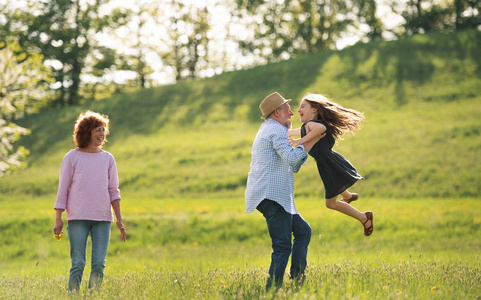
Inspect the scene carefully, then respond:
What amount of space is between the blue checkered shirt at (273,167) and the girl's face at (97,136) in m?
1.72

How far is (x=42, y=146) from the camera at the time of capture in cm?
3703

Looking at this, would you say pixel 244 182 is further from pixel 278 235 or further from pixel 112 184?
pixel 278 235

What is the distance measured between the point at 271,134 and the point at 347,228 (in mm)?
9438

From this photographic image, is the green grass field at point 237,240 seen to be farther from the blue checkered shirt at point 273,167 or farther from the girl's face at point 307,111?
the girl's face at point 307,111

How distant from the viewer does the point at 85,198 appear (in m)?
6.00

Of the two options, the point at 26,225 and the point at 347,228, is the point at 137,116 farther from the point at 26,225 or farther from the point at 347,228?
the point at 347,228

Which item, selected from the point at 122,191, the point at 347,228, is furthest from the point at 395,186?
the point at 122,191

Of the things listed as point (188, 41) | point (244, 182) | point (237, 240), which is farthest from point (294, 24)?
point (237, 240)

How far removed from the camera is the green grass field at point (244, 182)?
6.29 m

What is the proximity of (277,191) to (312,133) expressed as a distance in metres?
0.76

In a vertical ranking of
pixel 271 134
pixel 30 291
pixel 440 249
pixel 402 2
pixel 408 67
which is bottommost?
pixel 440 249

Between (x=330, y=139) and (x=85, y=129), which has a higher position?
(x=85, y=129)

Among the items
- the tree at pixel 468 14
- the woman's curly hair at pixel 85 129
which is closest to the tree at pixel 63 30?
the tree at pixel 468 14

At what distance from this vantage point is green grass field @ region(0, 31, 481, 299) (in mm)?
6285
